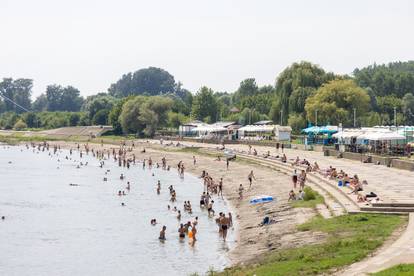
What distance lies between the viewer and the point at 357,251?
25734mm

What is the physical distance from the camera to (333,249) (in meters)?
26.9

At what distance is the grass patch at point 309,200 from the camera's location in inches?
1631

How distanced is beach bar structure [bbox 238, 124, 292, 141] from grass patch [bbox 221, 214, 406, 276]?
66.5 meters

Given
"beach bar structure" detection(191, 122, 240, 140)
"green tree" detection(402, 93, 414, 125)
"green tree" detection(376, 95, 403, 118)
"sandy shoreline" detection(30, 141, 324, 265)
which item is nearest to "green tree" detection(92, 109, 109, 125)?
"beach bar structure" detection(191, 122, 240, 140)

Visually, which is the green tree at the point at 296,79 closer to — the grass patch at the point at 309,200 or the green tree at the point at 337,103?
the green tree at the point at 337,103

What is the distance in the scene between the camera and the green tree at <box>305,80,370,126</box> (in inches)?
3836

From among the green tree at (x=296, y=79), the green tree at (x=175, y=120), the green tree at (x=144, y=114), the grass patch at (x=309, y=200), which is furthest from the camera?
the green tree at (x=175, y=120)

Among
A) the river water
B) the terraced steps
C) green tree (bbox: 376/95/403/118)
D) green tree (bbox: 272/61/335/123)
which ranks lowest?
the river water

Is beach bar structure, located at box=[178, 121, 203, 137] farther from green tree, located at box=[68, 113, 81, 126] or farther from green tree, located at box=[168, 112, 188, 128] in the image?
green tree, located at box=[68, 113, 81, 126]

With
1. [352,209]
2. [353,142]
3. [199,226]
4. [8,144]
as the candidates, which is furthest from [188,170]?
[8,144]

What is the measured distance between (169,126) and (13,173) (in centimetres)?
5780

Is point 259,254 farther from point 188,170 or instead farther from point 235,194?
point 188,170

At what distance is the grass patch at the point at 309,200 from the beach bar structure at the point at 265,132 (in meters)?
54.8

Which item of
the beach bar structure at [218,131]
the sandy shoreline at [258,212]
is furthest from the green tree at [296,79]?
the sandy shoreline at [258,212]
